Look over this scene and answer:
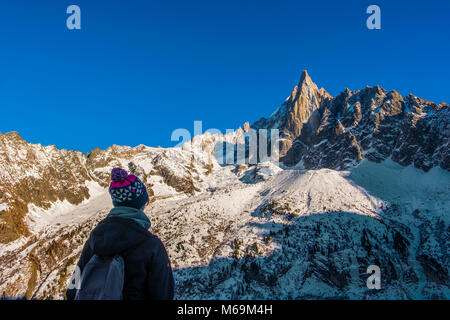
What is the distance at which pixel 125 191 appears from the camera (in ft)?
12.2

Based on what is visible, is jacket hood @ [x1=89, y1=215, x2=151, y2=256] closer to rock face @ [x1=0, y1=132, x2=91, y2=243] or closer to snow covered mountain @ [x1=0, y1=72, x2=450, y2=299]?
snow covered mountain @ [x1=0, y1=72, x2=450, y2=299]

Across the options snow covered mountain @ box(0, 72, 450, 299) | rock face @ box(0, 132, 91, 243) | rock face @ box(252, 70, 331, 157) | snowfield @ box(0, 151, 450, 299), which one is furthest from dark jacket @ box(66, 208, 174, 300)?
rock face @ box(252, 70, 331, 157)

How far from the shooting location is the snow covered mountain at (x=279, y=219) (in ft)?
107

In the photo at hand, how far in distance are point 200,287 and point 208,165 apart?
103744 millimetres

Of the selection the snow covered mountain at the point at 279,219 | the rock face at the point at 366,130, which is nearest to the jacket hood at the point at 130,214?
the snow covered mountain at the point at 279,219

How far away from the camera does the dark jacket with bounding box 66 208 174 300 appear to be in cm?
289

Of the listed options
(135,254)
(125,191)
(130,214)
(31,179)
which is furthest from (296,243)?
(31,179)

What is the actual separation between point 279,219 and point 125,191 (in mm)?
43984

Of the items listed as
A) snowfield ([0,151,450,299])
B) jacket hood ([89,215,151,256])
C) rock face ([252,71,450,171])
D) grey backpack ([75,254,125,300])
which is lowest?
snowfield ([0,151,450,299])

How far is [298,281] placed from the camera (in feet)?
106

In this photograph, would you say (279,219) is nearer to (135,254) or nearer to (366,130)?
(135,254)

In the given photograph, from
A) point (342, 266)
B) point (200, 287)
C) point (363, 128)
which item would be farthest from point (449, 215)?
point (363, 128)

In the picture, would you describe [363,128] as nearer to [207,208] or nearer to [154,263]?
[207,208]

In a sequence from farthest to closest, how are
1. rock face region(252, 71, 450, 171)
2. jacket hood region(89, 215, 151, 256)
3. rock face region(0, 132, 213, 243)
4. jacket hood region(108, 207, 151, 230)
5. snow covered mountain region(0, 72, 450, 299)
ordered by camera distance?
1. rock face region(252, 71, 450, 171)
2. rock face region(0, 132, 213, 243)
3. snow covered mountain region(0, 72, 450, 299)
4. jacket hood region(108, 207, 151, 230)
5. jacket hood region(89, 215, 151, 256)
